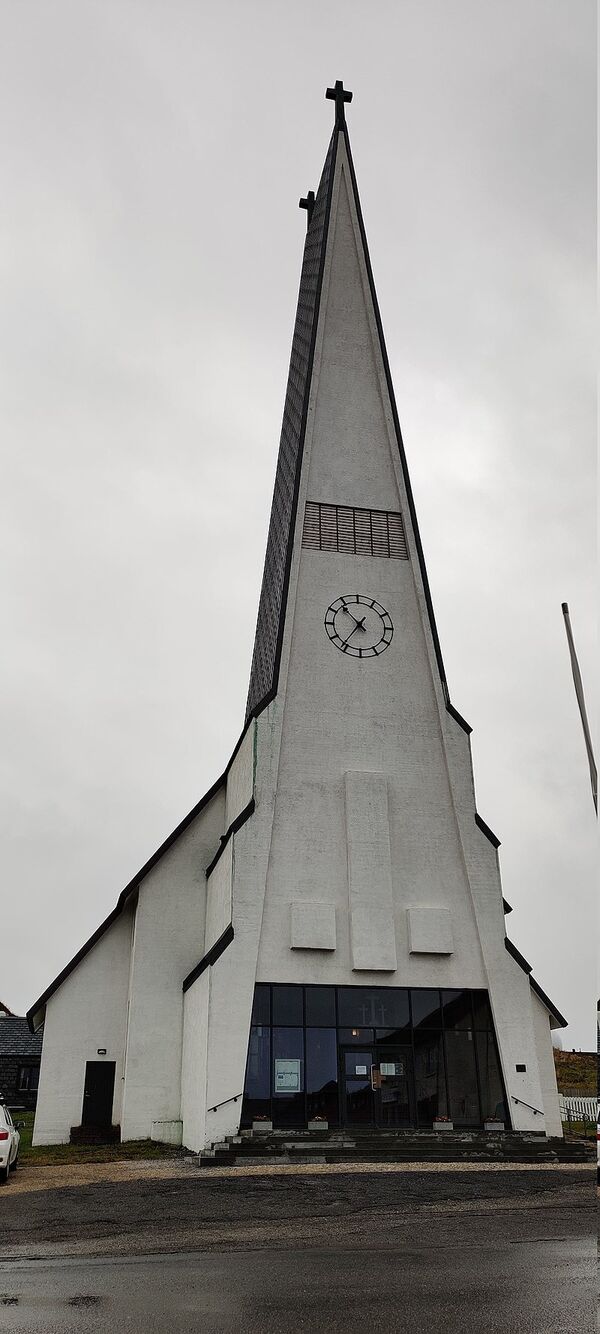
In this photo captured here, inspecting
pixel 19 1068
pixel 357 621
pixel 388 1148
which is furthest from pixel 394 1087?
pixel 19 1068

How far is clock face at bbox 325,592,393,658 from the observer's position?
28.7 metres

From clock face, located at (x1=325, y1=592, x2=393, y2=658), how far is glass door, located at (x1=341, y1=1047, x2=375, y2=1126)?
36.7ft

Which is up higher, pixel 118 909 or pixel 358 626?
pixel 358 626

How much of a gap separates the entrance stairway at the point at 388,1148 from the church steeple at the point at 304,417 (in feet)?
36.5

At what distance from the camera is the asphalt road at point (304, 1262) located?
6.55 m

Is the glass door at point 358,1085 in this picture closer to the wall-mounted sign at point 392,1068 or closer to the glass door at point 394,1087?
the glass door at point 394,1087

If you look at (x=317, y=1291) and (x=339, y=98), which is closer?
(x=317, y=1291)

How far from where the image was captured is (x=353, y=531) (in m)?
30.6

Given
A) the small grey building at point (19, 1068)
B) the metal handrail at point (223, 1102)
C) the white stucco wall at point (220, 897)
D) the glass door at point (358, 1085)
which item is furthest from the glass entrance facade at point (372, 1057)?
the small grey building at point (19, 1068)

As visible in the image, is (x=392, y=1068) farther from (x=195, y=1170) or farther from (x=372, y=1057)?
(x=195, y=1170)

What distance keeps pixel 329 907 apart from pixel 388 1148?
5.99m

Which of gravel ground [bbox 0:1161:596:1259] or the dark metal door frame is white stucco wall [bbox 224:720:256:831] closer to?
the dark metal door frame

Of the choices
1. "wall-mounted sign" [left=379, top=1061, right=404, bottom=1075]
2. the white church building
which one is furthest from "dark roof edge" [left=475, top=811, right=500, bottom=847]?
"wall-mounted sign" [left=379, top=1061, right=404, bottom=1075]

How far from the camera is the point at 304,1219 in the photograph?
11789 mm
